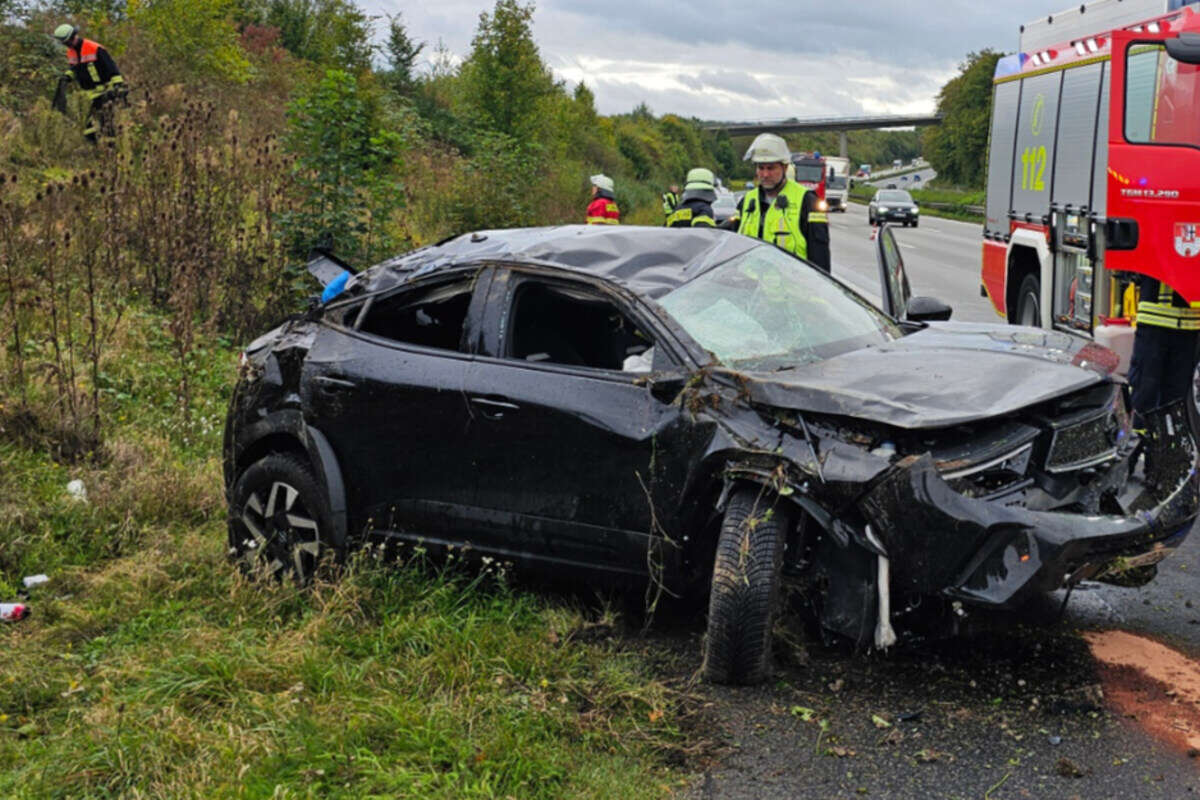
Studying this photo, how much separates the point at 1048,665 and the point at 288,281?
7.91 m

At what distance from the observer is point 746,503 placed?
435 centimetres

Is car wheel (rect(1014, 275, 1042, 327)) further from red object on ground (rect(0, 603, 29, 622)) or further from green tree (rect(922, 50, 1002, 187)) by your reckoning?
green tree (rect(922, 50, 1002, 187))

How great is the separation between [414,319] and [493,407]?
0.89 m

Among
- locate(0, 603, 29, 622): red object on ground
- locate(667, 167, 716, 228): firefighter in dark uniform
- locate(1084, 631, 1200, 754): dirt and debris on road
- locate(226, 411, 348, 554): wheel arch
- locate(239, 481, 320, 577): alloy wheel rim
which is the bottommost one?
locate(0, 603, 29, 622): red object on ground

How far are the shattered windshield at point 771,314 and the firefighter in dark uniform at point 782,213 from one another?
2169 mm

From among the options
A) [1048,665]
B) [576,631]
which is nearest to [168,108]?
[576,631]

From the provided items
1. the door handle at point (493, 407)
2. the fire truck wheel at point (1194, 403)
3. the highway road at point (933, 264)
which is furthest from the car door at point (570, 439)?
the highway road at point (933, 264)

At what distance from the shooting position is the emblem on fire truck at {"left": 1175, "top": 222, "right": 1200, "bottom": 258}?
7355mm

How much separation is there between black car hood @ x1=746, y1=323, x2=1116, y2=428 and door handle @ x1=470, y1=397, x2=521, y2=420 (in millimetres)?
994

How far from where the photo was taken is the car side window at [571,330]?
508cm

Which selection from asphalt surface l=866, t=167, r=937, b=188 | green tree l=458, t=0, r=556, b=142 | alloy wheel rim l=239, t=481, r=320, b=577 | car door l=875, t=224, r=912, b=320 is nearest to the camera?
alloy wheel rim l=239, t=481, r=320, b=577

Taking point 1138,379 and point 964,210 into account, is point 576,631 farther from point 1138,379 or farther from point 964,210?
point 964,210

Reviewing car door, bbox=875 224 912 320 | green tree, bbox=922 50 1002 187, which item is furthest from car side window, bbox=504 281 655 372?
green tree, bbox=922 50 1002 187

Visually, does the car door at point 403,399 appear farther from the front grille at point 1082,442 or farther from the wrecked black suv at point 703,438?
the front grille at point 1082,442
